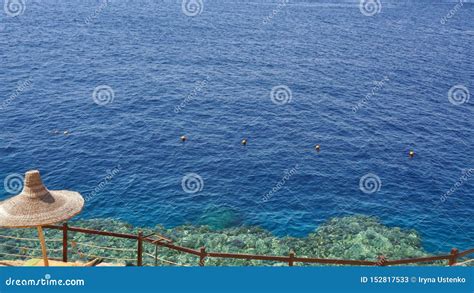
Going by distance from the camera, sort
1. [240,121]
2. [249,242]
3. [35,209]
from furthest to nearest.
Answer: [240,121] → [249,242] → [35,209]

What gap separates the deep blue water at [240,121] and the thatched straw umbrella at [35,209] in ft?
78.6

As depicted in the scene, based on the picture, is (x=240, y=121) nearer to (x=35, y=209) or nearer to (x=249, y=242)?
(x=249, y=242)

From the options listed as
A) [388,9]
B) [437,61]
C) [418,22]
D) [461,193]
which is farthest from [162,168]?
[388,9]

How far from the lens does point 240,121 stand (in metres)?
64.0

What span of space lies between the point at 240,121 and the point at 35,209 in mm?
46575

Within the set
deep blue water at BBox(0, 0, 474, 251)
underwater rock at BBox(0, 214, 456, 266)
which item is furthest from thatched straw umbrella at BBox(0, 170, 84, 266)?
deep blue water at BBox(0, 0, 474, 251)

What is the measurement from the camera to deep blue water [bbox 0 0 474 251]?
4653 centimetres

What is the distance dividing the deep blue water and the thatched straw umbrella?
23971 millimetres

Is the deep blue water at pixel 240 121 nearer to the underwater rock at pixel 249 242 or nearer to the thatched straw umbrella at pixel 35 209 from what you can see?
the underwater rock at pixel 249 242

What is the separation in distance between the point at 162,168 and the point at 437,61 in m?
65.6

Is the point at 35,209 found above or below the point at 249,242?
below

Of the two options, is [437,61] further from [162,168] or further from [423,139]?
[162,168]

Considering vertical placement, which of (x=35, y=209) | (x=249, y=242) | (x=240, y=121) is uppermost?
(x=240, y=121)

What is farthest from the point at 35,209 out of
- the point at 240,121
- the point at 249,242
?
the point at 240,121
